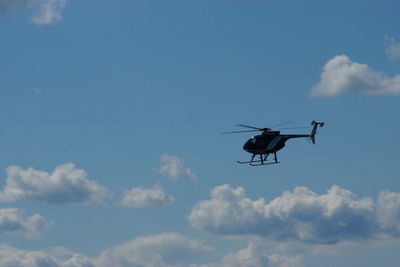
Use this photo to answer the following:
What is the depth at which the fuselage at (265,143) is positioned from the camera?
153875 millimetres

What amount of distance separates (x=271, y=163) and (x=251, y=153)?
27.1 ft

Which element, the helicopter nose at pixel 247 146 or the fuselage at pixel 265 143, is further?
the helicopter nose at pixel 247 146

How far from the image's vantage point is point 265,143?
506 feet

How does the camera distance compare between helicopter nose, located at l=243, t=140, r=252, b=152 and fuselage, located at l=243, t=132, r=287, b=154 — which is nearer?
fuselage, located at l=243, t=132, r=287, b=154

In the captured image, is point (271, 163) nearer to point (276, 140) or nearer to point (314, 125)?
point (276, 140)

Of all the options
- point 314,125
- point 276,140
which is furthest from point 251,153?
point 314,125

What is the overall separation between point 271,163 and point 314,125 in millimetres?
20080

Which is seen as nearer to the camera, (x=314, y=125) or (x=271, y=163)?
(x=271, y=163)

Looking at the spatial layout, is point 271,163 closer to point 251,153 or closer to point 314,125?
point 251,153

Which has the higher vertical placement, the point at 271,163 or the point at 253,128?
the point at 253,128

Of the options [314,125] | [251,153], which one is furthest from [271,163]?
[314,125]

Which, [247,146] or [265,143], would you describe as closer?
[265,143]

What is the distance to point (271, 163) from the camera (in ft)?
486

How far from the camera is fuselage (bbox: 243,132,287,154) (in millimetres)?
153875
